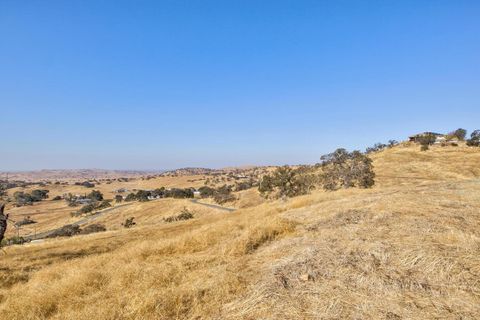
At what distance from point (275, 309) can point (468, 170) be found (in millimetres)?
63224

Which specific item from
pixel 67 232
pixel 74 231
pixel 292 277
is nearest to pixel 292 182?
pixel 74 231

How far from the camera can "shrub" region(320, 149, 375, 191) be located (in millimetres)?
43625

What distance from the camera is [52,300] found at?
593 cm

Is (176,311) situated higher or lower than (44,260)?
higher

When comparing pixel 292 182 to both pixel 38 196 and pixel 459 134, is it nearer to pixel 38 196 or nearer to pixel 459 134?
pixel 459 134

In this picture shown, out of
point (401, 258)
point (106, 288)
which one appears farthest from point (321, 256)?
point (106, 288)

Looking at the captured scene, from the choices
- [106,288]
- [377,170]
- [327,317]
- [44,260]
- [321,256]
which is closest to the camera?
[327,317]

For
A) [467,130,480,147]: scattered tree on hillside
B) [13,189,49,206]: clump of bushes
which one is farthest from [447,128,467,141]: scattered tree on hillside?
[13,189,49,206]: clump of bushes

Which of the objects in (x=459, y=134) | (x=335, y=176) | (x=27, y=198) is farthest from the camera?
(x=27, y=198)

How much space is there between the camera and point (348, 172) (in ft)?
148

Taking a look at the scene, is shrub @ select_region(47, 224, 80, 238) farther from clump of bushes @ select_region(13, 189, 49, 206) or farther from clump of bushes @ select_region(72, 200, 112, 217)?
clump of bushes @ select_region(13, 189, 49, 206)

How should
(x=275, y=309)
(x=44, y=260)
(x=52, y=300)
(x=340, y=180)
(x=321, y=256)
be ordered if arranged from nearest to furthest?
(x=275, y=309) < (x=52, y=300) < (x=321, y=256) < (x=44, y=260) < (x=340, y=180)

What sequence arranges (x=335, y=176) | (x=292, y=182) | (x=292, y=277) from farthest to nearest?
(x=292, y=182), (x=335, y=176), (x=292, y=277)

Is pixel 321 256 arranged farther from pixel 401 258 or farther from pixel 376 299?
pixel 376 299
